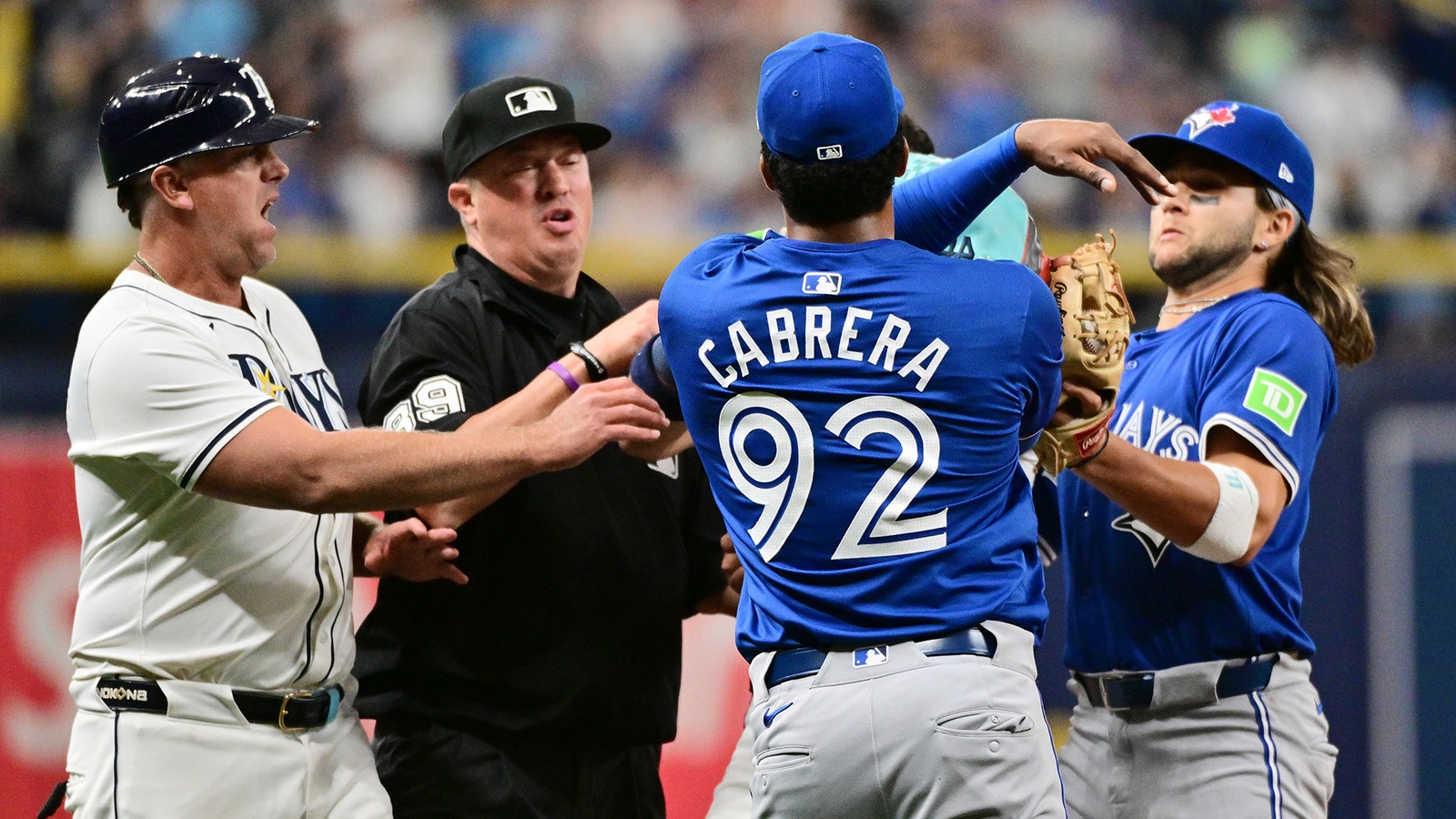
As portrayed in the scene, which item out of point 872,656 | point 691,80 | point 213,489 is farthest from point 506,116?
point 691,80

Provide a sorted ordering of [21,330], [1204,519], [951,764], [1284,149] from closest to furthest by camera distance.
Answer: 1. [951,764]
2. [1204,519]
3. [1284,149]
4. [21,330]

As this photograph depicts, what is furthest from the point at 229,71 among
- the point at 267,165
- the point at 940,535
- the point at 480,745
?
the point at 940,535

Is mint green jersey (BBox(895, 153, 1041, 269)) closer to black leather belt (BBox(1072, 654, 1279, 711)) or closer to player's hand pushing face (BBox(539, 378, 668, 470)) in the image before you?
player's hand pushing face (BBox(539, 378, 668, 470))

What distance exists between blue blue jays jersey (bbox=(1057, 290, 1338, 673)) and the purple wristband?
1.33m

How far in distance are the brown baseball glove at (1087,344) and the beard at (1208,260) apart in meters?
0.83

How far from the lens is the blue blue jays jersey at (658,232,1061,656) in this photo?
2705 mm

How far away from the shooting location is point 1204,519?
3.26 metres

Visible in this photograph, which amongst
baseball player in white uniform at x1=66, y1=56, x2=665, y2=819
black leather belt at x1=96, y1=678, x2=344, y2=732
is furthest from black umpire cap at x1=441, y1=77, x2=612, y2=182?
black leather belt at x1=96, y1=678, x2=344, y2=732

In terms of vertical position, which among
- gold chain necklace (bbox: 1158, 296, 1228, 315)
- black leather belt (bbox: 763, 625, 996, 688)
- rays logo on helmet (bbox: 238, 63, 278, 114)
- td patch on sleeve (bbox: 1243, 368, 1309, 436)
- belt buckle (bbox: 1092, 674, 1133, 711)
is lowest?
belt buckle (bbox: 1092, 674, 1133, 711)

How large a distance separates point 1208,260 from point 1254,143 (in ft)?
1.01

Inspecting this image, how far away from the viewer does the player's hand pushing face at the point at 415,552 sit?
3.37 metres

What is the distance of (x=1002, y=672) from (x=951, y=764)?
20cm

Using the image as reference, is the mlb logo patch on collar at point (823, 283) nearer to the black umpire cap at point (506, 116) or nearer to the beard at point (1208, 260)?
the black umpire cap at point (506, 116)

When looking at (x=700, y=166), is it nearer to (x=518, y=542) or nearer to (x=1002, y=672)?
(x=518, y=542)
